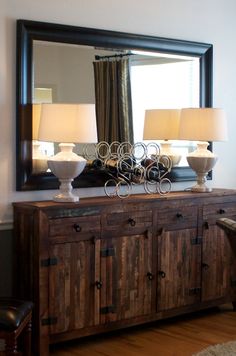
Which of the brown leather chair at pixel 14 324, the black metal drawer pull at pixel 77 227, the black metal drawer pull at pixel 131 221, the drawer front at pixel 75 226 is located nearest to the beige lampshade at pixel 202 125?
the black metal drawer pull at pixel 131 221

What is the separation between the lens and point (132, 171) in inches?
166

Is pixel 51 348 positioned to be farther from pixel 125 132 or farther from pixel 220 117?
pixel 220 117

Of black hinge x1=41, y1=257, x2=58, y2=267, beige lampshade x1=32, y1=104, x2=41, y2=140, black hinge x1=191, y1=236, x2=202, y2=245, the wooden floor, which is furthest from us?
black hinge x1=191, y1=236, x2=202, y2=245

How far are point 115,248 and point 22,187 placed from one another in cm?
69

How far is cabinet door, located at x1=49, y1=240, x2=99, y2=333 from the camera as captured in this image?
3.57 meters

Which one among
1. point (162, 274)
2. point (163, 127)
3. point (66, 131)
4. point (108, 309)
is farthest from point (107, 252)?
point (163, 127)

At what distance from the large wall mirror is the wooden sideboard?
304 millimetres

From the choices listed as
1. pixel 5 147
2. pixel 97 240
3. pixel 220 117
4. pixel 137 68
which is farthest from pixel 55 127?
pixel 220 117

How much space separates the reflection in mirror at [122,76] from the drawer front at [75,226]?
1.53ft

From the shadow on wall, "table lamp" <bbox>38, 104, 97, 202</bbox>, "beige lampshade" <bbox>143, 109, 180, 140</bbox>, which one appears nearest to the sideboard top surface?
"table lamp" <bbox>38, 104, 97, 202</bbox>

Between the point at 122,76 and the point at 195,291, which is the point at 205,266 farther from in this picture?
the point at 122,76

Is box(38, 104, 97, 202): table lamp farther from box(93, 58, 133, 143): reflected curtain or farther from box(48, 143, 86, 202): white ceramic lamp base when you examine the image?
box(93, 58, 133, 143): reflected curtain

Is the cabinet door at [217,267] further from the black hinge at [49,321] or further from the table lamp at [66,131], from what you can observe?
the black hinge at [49,321]

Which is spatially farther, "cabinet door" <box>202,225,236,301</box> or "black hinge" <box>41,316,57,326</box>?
"cabinet door" <box>202,225,236,301</box>
